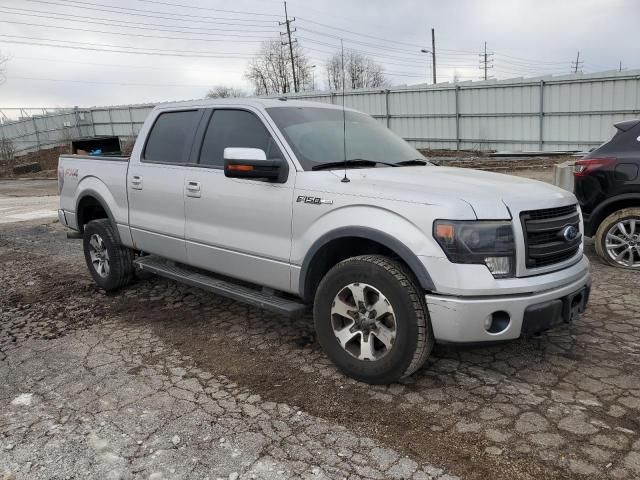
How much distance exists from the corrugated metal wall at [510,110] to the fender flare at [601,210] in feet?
49.6

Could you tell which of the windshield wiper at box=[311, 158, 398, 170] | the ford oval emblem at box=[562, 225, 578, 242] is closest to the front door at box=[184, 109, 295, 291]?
the windshield wiper at box=[311, 158, 398, 170]

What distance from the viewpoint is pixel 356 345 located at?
3539 millimetres

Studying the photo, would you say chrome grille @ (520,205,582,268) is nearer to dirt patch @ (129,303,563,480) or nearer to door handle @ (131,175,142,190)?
dirt patch @ (129,303,563,480)

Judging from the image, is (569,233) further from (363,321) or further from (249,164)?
(249,164)

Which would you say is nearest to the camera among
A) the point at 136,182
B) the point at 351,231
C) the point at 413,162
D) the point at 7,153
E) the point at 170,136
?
the point at 351,231

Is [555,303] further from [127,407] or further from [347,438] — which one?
[127,407]

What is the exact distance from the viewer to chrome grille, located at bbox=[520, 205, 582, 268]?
3.18 meters

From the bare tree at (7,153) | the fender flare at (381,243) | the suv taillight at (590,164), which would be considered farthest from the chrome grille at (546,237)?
the bare tree at (7,153)

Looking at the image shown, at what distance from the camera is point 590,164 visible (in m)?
6.00

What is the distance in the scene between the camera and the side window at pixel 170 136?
4.73 metres

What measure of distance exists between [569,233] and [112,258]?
13.7ft

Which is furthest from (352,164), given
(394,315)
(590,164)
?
(590,164)

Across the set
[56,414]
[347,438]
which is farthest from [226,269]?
[347,438]

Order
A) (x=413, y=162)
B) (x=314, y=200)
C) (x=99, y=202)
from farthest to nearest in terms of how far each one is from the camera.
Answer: (x=99, y=202)
(x=413, y=162)
(x=314, y=200)
